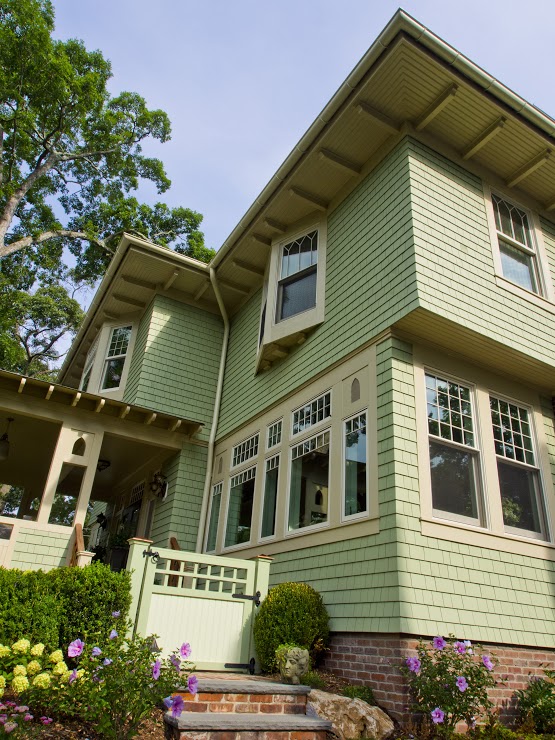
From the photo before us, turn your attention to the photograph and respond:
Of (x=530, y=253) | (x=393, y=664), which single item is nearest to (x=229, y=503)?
(x=393, y=664)

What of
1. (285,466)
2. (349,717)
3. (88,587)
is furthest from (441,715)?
(285,466)

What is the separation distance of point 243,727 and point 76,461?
5992 mm

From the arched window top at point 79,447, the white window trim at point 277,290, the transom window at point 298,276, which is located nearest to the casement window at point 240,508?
the white window trim at point 277,290

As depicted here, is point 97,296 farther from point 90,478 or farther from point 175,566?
point 175,566

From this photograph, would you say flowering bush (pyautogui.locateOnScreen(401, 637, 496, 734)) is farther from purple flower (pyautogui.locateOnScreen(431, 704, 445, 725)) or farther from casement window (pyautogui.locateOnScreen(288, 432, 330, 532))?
casement window (pyautogui.locateOnScreen(288, 432, 330, 532))

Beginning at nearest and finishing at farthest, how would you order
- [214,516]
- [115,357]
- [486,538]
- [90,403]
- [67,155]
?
1. [486,538]
2. [90,403]
3. [214,516]
4. [115,357]
5. [67,155]

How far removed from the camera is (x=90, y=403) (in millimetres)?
9016

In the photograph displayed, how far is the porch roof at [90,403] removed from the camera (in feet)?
27.9

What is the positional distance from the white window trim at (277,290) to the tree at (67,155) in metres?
12.1

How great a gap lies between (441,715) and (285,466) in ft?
13.3

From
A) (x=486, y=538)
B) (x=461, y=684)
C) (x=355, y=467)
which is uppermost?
(x=355, y=467)

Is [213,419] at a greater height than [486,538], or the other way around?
[213,419]

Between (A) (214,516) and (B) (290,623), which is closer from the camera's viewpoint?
(B) (290,623)

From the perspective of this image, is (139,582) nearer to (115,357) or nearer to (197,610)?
(197,610)
